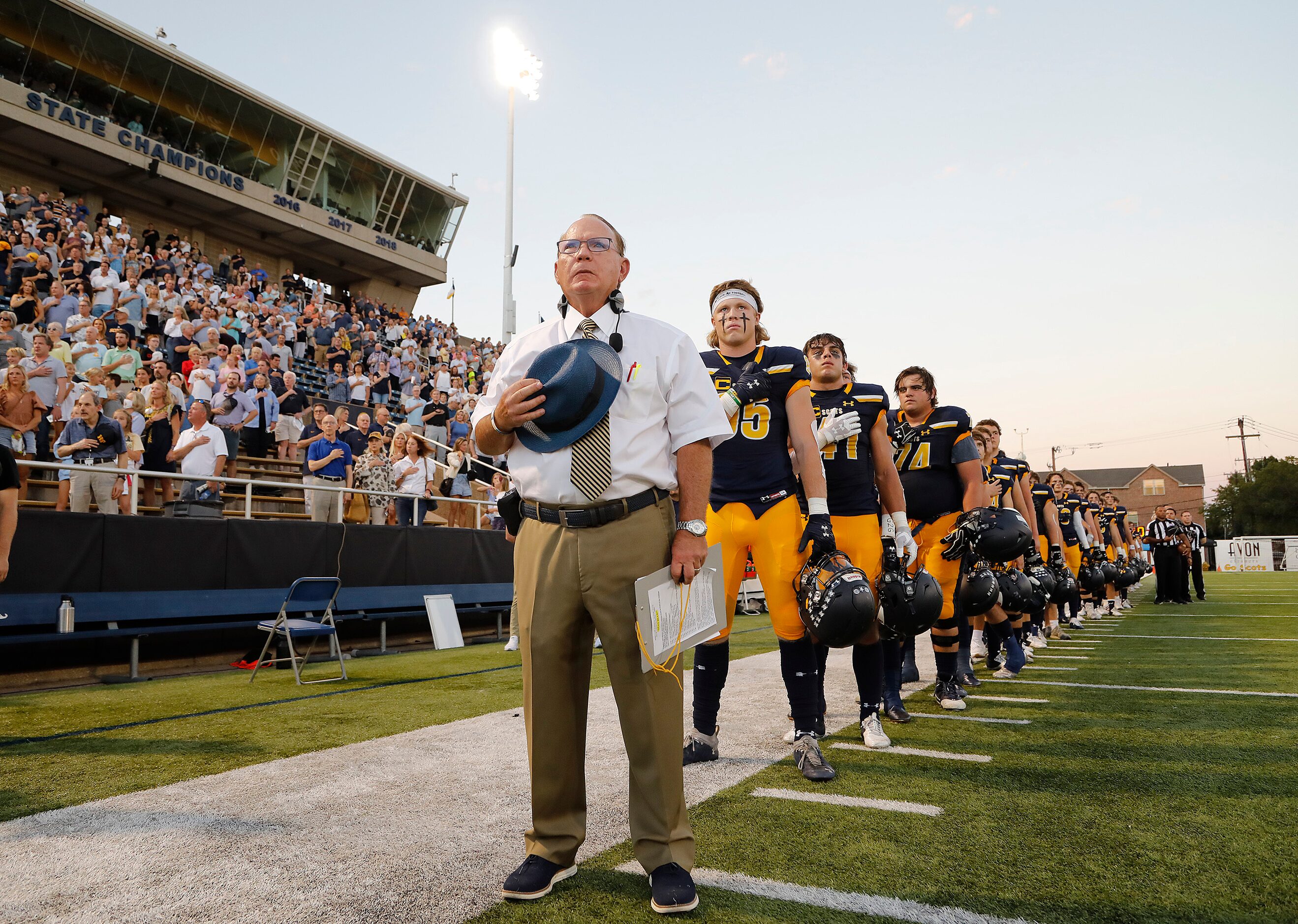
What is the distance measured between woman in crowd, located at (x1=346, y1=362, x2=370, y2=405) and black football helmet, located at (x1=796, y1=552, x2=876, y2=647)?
14.1 meters

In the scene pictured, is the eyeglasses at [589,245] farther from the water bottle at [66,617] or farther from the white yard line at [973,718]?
the water bottle at [66,617]

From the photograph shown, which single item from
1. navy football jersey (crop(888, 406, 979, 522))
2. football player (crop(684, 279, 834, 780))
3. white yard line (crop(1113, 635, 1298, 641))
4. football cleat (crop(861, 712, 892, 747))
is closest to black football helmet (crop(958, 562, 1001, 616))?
navy football jersey (crop(888, 406, 979, 522))

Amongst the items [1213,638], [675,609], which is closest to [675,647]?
[675,609]

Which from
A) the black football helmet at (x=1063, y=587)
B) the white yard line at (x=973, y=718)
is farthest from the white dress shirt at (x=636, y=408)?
the black football helmet at (x=1063, y=587)

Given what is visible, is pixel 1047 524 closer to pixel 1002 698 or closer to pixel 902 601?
pixel 1002 698

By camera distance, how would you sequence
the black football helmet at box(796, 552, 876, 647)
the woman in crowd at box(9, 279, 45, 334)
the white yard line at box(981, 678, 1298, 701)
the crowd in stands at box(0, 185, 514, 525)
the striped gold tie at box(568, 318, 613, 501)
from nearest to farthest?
the striped gold tie at box(568, 318, 613, 501)
the black football helmet at box(796, 552, 876, 647)
the white yard line at box(981, 678, 1298, 701)
the crowd in stands at box(0, 185, 514, 525)
the woman in crowd at box(9, 279, 45, 334)

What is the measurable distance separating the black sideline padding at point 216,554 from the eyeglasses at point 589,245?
4.51 meters

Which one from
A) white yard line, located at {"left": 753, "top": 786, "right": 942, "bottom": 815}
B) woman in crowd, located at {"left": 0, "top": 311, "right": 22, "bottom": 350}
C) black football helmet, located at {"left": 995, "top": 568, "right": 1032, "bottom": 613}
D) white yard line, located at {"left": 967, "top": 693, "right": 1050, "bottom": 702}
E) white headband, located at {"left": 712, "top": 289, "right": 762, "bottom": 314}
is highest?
woman in crowd, located at {"left": 0, "top": 311, "right": 22, "bottom": 350}

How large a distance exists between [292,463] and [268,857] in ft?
34.8

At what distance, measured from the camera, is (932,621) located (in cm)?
493

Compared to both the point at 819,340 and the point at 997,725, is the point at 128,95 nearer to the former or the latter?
the point at 819,340

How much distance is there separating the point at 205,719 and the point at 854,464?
460 centimetres

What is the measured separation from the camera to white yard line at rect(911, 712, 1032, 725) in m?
5.16

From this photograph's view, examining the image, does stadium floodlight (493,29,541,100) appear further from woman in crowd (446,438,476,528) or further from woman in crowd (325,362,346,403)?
woman in crowd (446,438,476,528)
